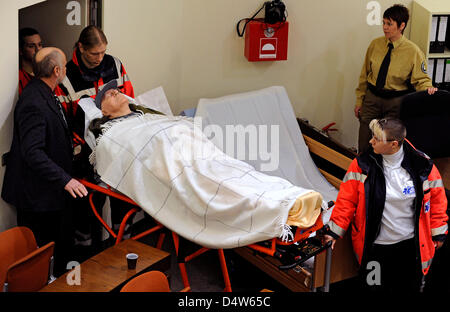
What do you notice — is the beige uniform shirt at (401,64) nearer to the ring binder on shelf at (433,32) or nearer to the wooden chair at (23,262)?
the ring binder on shelf at (433,32)

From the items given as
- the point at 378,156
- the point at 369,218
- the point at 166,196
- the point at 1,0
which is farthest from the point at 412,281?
the point at 1,0

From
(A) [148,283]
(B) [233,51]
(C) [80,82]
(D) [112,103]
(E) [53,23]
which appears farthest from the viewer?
(B) [233,51]

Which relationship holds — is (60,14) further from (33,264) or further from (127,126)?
(33,264)

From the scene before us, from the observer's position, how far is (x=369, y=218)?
3178 mm

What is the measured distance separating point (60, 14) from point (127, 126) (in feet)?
3.79

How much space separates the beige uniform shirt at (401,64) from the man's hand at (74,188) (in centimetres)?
264

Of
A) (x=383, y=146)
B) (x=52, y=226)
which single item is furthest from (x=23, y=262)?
(x=383, y=146)

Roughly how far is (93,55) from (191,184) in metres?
1.08

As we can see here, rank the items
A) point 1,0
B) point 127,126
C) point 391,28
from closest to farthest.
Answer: point 1,0
point 127,126
point 391,28

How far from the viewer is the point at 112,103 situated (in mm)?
3658

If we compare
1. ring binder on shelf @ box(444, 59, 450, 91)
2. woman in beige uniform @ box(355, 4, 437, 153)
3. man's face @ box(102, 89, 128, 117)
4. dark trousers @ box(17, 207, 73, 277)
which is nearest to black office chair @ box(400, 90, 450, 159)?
woman in beige uniform @ box(355, 4, 437, 153)

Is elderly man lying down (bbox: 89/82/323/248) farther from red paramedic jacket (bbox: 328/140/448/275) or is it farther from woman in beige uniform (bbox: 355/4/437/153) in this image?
woman in beige uniform (bbox: 355/4/437/153)

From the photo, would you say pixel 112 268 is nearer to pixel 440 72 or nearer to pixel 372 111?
pixel 372 111

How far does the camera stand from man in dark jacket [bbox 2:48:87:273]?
3.21 meters
